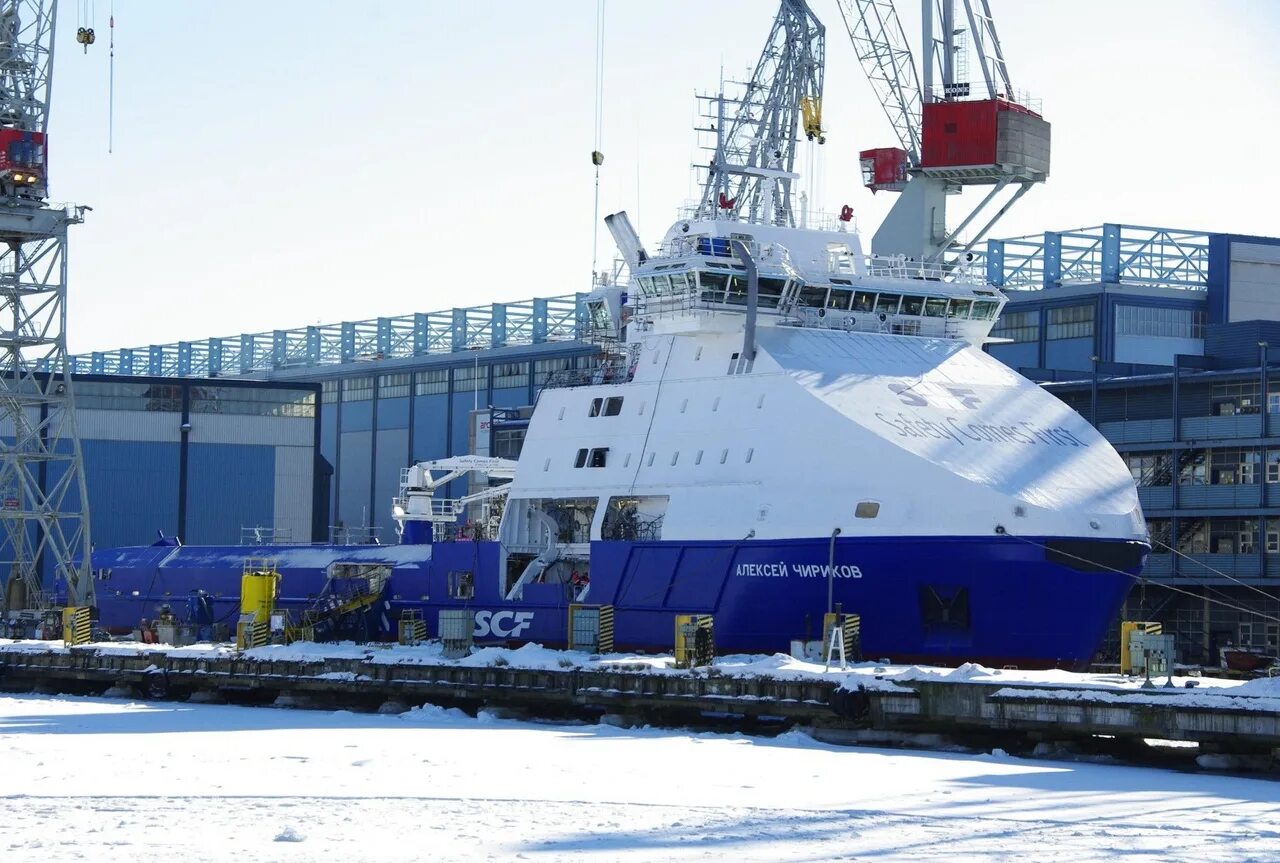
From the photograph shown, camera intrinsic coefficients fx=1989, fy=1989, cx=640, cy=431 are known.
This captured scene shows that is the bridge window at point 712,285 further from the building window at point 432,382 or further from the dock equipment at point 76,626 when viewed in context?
the building window at point 432,382

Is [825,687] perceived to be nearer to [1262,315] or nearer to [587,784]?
[587,784]

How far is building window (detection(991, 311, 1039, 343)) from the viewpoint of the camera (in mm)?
77312

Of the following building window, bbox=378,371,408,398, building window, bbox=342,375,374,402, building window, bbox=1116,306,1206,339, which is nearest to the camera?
building window, bbox=1116,306,1206,339

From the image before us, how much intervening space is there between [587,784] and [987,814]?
4.99 m

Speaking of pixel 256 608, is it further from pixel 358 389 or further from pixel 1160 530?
pixel 358 389

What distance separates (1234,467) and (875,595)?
70.3ft

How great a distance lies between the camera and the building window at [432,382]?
10012 cm

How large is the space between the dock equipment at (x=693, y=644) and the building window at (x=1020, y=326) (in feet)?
147

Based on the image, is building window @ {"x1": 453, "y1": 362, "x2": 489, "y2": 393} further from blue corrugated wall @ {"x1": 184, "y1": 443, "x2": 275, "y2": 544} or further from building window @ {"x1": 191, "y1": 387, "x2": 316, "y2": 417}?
blue corrugated wall @ {"x1": 184, "y1": 443, "x2": 275, "y2": 544}

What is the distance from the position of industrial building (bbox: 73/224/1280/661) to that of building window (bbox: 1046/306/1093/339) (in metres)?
0.08

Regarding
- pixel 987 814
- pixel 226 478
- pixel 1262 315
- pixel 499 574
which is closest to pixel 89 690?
pixel 499 574

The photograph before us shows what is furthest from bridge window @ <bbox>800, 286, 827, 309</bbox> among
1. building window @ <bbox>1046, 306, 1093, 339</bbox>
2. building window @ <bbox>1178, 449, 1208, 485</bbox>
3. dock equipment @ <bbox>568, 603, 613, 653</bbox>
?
building window @ <bbox>1046, 306, 1093, 339</bbox>

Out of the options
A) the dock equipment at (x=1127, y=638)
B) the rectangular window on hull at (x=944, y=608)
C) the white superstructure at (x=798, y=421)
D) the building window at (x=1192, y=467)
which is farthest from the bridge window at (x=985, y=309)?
the building window at (x=1192, y=467)

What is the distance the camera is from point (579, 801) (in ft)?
72.6
